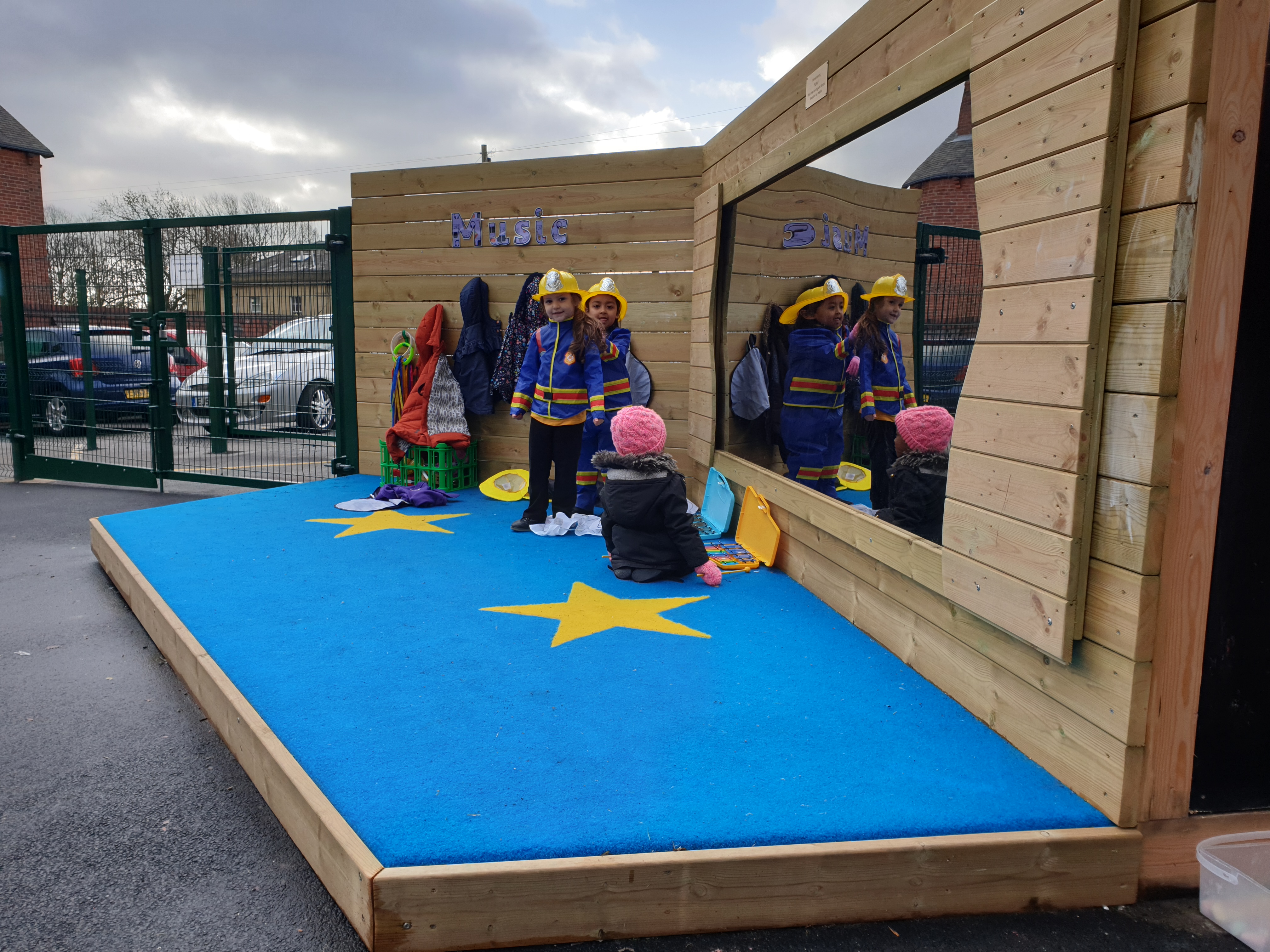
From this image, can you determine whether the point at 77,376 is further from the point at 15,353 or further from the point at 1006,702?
the point at 1006,702

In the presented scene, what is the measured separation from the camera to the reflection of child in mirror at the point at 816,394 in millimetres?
6309

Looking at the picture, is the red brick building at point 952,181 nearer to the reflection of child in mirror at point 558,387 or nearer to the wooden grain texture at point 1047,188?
the wooden grain texture at point 1047,188

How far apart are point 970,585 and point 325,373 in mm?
6575

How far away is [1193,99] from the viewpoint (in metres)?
2.01

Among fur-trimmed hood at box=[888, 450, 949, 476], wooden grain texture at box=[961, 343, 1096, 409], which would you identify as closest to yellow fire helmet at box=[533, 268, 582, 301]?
fur-trimmed hood at box=[888, 450, 949, 476]

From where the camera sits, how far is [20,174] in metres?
23.5

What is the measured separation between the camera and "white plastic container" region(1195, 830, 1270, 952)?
1.99m

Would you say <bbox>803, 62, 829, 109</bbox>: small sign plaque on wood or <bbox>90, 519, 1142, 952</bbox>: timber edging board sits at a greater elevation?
<bbox>803, 62, 829, 109</bbox>: small sign plaque on wood

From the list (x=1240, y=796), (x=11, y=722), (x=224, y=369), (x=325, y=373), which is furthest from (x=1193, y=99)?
(x=224, y=369)

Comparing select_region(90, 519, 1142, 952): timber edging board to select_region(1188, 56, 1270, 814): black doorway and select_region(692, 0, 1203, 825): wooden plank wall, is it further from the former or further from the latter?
select_region(1188, 56, 1270, 814): black doorway

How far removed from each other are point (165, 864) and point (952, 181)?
17.9 ft

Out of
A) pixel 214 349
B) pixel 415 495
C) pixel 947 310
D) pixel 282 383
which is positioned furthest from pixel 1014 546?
pixel 214 349

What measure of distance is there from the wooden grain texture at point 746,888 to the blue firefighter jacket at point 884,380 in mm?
4216

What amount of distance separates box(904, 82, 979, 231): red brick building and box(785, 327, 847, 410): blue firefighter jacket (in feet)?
3.96
